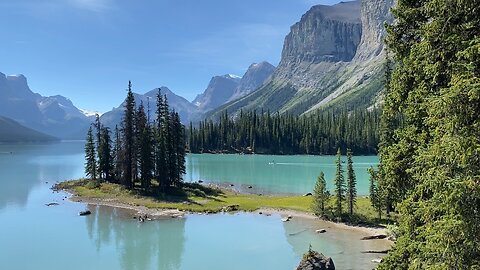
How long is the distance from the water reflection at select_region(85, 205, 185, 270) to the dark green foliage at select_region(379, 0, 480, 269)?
29.5 meters

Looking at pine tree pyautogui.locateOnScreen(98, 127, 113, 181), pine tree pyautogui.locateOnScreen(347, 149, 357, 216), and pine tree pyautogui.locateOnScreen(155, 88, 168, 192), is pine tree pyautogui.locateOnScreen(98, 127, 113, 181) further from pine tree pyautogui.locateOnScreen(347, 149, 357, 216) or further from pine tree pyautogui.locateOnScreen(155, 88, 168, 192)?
pine tree pyautogui.locateOnScreen(347, 149, 357, 216)

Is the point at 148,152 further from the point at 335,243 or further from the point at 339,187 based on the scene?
the point at 335,243

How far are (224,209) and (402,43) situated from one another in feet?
176

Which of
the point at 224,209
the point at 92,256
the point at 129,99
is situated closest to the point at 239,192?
the point at 224,209

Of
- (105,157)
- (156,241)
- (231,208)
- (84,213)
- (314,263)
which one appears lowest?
(156,241)

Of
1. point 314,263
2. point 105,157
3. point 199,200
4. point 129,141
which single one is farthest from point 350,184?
point 105,157

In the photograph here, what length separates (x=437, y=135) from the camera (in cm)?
1236

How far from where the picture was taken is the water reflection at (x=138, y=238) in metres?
41.3

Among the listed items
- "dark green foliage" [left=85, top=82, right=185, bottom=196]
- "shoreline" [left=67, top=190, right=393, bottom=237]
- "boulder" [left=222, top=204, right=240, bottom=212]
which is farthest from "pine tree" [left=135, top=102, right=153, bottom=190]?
"boulder" [left=222, top=204, right=240, bottom=212]

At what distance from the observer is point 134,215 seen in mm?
63000

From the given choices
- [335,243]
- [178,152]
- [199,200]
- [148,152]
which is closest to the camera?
[335,243]

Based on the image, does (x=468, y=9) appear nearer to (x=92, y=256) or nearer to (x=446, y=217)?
(x=446, y=217)

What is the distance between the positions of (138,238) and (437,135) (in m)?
43.5

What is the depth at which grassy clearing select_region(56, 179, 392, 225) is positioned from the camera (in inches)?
2501
